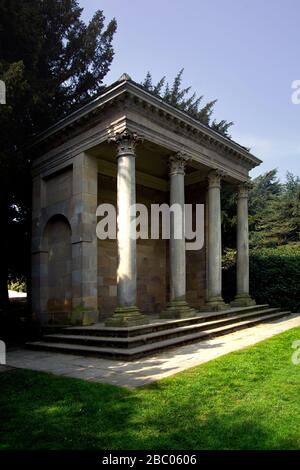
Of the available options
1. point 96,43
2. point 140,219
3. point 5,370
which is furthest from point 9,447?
point 96,43

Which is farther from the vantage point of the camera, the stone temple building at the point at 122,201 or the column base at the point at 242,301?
the column base at the point at 242,301

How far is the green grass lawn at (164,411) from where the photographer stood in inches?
183

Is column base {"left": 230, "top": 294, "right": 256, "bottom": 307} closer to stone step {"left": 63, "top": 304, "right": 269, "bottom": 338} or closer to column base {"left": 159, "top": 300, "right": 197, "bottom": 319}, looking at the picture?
stone step {"left": 63, "top": 304, "right": 269, "bottom": 338}

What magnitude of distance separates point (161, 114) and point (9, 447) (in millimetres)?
11041

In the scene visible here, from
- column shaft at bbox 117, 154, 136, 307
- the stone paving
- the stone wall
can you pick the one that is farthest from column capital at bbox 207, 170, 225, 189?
the stone paving

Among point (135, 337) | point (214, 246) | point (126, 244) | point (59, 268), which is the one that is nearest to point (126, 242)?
point (126, 244)

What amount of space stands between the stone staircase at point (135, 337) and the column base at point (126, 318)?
24 cm

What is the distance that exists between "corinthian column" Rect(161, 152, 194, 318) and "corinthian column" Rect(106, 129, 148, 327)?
206 cm

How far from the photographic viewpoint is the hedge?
1956 cm

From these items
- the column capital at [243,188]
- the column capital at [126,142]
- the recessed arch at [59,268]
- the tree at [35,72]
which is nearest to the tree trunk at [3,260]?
the tree at [35,72]

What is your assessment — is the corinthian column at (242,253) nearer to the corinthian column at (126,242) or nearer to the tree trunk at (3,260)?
the corinthian column at (126,242)

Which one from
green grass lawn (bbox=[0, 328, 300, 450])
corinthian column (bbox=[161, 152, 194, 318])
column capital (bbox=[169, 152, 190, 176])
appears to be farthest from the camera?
column capital (bbox=[169, 152, 190, 176])

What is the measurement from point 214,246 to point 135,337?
270 inches

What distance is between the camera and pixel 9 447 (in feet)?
15.2
